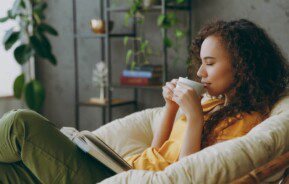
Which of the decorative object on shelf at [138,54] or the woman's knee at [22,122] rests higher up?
the decorative object on shelf at [138,54]

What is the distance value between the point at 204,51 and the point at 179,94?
22 centimetres

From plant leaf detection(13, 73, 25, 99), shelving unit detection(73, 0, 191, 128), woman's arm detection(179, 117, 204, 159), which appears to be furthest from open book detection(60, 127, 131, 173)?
plant leaf detection(13, 73, 25, 99)

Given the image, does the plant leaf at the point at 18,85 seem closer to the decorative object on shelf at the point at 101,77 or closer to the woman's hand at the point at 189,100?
the decorative object on shelf at the point at 101,77

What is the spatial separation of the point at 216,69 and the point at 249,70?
0.39 ft

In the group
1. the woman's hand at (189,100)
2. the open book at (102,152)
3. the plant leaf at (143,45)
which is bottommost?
the open book at (102,152)

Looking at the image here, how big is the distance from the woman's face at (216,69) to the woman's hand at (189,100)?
0.13 meters

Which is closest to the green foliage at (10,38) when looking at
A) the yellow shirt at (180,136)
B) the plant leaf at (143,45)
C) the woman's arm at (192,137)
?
the plant leaf at (143,45)

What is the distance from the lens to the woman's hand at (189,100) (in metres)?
1.50

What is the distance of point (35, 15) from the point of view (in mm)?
3771

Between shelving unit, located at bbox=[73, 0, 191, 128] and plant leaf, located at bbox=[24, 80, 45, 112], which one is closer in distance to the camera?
shelving unit, located at bbox=[73, 0, 191, 128]

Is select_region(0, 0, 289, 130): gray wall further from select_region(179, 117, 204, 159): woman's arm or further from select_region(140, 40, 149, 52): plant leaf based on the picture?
select_region(179, 117, 204, 159): woman's arm

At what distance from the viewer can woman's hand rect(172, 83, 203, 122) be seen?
59.2 inches

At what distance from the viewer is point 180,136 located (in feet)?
5.49

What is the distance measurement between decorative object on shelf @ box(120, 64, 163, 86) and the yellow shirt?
Answer: 58.5 inches
